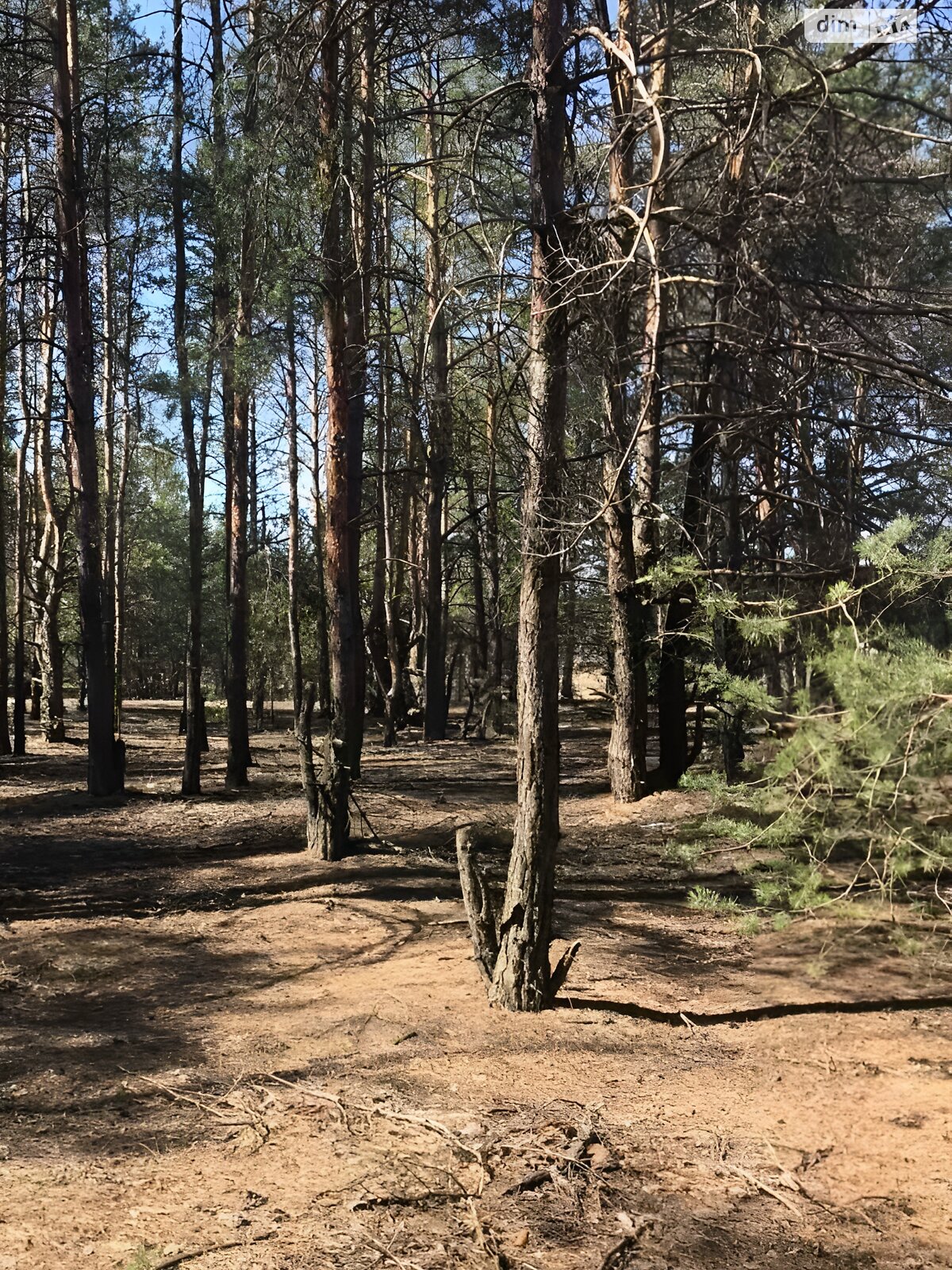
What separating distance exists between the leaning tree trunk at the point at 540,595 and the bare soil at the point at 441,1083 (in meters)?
0.43

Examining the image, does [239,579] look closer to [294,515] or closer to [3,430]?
[3,430]

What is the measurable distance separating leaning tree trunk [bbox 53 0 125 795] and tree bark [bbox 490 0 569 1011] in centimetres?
970

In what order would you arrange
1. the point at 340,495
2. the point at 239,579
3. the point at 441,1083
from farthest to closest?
1. the point at 239,579
2. the point at 340,495
3. the point at 441,1083

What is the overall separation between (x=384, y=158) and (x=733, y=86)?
7779mm

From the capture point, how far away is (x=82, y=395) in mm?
14430

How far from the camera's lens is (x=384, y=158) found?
15.5m

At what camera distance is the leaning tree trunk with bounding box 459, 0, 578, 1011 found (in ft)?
20.0

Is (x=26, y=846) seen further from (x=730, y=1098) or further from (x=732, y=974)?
(x=730, y=1098)

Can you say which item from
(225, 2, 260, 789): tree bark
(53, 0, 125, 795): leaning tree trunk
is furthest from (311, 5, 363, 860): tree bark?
(53, 0, 125, 795): leaning tree trunk

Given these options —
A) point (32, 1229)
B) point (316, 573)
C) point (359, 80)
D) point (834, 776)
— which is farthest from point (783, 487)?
point (316, 573)

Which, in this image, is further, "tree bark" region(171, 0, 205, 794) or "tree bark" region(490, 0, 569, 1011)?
"tree bark" region(171, 0, 205, 794)

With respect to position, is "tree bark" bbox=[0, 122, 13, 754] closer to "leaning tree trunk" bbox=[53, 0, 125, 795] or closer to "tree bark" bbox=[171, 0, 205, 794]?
"leaning tree trunk" bbox=[53, 0, 125, 795]

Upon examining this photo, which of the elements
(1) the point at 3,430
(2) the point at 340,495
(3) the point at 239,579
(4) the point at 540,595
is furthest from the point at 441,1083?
(1) the point at 3,430

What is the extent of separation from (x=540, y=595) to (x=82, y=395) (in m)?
10.5
